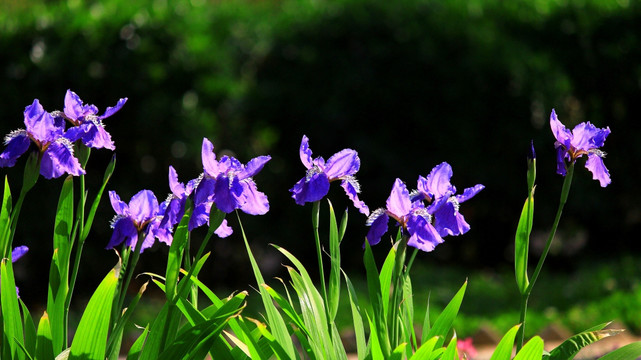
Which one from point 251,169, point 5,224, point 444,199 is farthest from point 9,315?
point 444,199

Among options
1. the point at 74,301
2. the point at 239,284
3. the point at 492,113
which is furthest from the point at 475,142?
the point at 74,301

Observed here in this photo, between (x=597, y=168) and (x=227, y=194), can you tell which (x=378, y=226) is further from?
(x=597, y=168)

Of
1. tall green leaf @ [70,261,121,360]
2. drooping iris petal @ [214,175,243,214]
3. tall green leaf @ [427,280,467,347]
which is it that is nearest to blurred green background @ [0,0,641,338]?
tall green leaf @ [427,280,467,347]

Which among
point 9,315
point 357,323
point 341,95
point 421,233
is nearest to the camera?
point 421,233

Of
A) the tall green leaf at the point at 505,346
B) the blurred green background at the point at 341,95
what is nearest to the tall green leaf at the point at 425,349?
the tall green leaf at the point at 505,346

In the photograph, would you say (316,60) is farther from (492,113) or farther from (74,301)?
(74,301)

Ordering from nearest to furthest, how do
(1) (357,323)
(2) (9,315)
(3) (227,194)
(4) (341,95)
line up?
1. (3) (227,194)
2. (2) (9,315)
3. (1) (357,323)
4. (4) (341,95)
